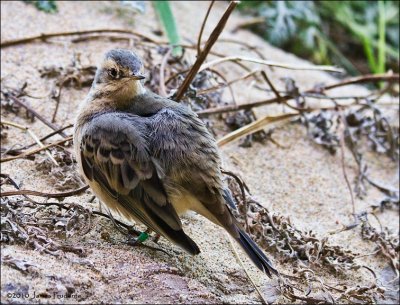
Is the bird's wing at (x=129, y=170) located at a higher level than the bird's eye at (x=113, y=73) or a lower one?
lower

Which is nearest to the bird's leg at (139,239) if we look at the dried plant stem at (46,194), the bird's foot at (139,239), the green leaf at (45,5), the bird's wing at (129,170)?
the bird's foot at (139,239)

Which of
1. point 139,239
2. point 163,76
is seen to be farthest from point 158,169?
point 163,76

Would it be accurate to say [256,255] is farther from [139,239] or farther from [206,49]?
[206,49]

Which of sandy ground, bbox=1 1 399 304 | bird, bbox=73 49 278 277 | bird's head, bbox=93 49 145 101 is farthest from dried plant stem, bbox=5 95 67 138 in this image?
bird, bbox=73 49 278 277

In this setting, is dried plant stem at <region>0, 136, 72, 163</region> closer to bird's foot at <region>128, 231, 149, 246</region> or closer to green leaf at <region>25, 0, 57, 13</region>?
bird's foot at <region>128, 231, 149, 246</region>

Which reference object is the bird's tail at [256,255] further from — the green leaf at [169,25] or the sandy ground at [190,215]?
the green leaf at [169,25]

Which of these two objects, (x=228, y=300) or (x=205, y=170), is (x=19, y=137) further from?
(x=228, y=300)

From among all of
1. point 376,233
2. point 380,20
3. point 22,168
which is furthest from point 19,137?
point 380,20
